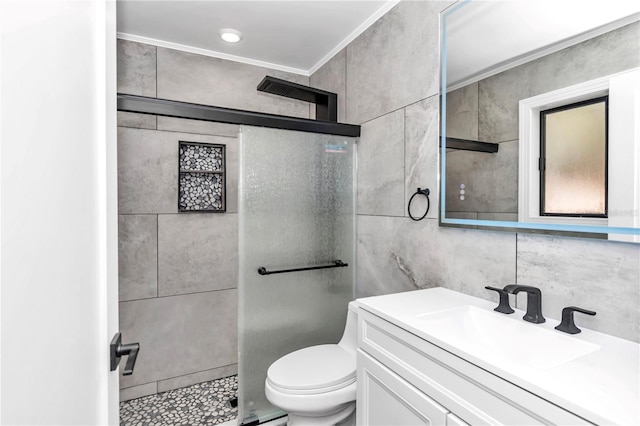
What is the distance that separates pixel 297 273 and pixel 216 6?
1750mm

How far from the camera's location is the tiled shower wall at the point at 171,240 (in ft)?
7.60

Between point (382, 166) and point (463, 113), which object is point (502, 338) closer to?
point (463, 113)

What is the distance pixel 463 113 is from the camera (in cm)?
151

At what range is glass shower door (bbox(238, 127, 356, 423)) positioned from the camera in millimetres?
1868

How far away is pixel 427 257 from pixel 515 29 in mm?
1068

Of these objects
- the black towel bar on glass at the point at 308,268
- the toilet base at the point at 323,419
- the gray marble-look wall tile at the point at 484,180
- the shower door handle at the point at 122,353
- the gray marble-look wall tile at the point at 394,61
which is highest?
the gray marble-look wall tile at the point at 394,61

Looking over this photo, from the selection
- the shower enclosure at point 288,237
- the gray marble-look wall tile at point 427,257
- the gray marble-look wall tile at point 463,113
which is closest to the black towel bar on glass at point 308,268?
the shower enclosure at point 288,237

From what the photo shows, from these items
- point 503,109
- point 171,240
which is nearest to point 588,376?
point 503,109

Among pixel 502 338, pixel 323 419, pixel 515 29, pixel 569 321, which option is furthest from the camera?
pixel 323 419

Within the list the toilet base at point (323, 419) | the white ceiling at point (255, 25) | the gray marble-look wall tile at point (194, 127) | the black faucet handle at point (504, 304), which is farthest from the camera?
the gray marble-look wall tile at point (194, 127)

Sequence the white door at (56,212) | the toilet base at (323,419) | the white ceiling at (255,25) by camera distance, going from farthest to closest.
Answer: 1. the white ceiling at (255,25)
2. the toilet base at (323,419)
3. the white door at (56,212)

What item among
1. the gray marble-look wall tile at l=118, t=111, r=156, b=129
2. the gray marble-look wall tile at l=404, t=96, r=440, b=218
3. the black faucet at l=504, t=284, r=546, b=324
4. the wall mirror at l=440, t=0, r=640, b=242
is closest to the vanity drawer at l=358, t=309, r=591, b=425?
the black faucet at l=504, t=284, r=546, b=324

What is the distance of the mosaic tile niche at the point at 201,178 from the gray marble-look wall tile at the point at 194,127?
0.10 meters

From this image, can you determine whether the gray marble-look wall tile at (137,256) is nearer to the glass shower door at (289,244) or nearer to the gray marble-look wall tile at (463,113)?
the glass shower door at (289,244)
